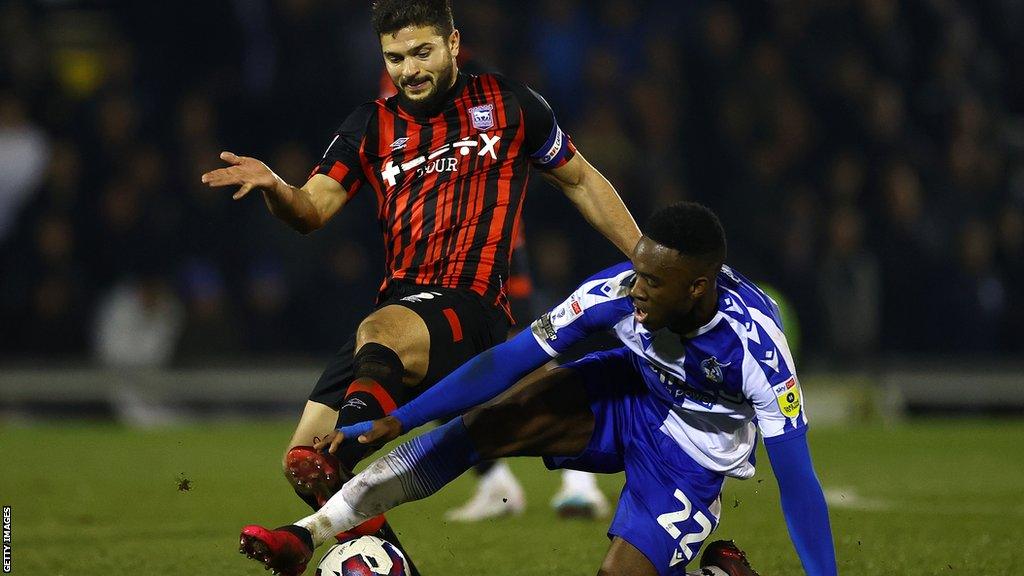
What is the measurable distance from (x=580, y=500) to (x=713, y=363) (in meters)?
2.78

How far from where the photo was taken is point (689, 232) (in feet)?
14.4

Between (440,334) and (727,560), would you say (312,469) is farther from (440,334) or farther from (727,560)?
(727,560)

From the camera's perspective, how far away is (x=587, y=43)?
1256 cm

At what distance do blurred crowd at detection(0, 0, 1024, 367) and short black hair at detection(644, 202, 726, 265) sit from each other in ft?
22.6

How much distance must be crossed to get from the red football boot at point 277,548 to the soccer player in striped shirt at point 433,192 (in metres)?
0.42

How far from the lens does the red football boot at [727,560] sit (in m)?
4.83

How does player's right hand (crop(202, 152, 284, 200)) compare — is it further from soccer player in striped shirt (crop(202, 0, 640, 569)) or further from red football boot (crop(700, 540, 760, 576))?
red football boot (crop(700, 540, 760, 576))

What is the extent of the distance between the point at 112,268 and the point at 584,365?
25.3 ft

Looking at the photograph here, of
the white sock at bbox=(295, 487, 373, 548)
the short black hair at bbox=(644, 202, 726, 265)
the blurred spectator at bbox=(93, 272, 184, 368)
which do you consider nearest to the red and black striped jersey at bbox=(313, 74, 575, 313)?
the white sock at bbox=(295, 487, 373, 548)

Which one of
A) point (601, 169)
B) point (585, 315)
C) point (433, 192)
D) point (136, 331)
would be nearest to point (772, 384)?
point (585, 315)

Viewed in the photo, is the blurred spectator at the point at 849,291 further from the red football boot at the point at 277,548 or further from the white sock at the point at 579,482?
the red football boot at the point at 277,548

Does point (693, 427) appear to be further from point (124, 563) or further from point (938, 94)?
point (938, 94)

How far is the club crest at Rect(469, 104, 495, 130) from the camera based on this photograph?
5.51 meters

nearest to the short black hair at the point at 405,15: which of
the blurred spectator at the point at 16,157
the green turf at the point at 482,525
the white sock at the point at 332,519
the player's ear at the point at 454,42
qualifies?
the player's ear at the point at 454,42
